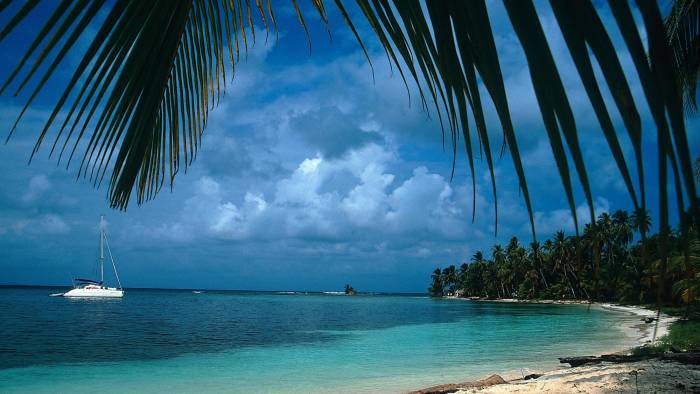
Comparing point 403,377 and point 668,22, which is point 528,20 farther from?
point 403,377

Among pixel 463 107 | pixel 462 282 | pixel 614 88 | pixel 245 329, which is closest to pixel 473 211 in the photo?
pixel 463 107

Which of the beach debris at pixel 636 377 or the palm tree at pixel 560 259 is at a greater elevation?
the palm tree at pixel 560 259

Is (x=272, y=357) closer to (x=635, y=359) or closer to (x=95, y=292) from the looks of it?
(x=635, y=359)

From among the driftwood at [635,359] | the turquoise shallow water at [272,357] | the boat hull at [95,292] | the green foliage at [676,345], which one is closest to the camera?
the driftwood at [635,359]

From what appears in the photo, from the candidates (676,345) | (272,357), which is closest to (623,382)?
(676,345)

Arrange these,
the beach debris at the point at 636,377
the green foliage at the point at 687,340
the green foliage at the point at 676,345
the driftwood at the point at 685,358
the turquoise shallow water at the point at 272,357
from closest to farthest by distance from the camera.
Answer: the beach debris at the point at 636,377, the driftwood at the point at 685,358, the green foliage at the point at 676,345, the green foliage at the point at 687,340, the turquoise shallow water at the point at 272,357

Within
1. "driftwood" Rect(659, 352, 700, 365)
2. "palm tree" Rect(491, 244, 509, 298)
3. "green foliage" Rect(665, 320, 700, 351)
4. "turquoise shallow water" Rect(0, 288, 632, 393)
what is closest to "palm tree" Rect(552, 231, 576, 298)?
"palm tree" Rect(491, 244, 509, 298)

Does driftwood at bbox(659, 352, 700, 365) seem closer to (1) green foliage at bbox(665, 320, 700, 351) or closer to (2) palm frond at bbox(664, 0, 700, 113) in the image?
(1) green foliage at bbox(665, 320, 700, 351)

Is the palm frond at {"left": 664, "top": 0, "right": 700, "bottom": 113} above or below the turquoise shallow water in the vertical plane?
above

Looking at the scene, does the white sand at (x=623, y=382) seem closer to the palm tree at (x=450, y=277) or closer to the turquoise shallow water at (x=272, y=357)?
the turquoise shallow water at (x=272, y=357)

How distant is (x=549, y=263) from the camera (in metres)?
68.9

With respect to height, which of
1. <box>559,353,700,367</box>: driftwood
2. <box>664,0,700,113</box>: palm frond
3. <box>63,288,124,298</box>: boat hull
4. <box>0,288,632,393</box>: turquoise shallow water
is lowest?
<box>0,288,632,393</box>: turquoise shallow water

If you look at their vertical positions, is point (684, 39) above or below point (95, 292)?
above

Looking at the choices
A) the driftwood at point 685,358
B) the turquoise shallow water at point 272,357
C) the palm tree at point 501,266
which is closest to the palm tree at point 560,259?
the palm tree at point 501,266
